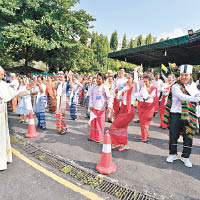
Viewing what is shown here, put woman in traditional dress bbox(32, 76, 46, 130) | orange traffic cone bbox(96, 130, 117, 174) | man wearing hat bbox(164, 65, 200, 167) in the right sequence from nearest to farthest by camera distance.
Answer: orange traffic cone bbox(96, 130, 117, 174) → man wearing hat bbox(164, 65, 200, 167) → woman in traditional dress bbox(32, 76, 46, 130)

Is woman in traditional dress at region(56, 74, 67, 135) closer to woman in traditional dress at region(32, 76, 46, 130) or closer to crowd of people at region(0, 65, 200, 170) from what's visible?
crowd of people at region(0, 65, 200, 170)

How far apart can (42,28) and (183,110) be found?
1718 centimetres

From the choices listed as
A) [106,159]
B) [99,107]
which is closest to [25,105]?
[99,107]

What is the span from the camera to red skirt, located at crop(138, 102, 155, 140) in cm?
462

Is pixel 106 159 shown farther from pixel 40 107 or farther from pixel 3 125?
pixel 40 107

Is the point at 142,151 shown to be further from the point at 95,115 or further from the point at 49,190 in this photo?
the point at 49,190

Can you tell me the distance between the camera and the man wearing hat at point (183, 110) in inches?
124

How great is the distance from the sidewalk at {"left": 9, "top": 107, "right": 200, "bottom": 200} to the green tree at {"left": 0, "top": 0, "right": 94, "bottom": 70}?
12839 mm

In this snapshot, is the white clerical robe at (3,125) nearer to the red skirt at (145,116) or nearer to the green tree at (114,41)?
the red skirt at (145,116)

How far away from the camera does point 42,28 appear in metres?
16.6

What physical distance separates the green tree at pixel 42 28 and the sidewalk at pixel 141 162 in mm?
12839

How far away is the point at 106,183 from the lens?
2.70 m

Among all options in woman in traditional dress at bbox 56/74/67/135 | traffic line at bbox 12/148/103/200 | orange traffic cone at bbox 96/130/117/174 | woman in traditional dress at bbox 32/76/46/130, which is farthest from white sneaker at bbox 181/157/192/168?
woman in traditional dress at bbox 32/76/46/130

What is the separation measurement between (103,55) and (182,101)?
4332 centimetres
